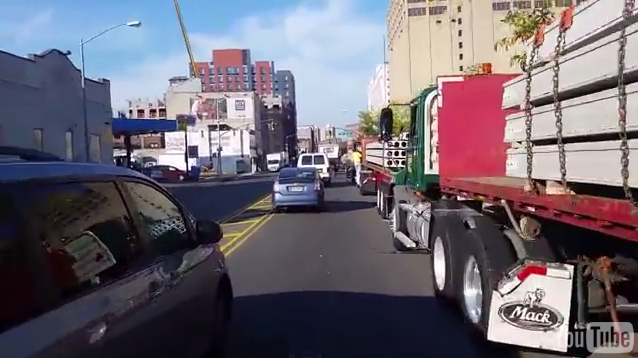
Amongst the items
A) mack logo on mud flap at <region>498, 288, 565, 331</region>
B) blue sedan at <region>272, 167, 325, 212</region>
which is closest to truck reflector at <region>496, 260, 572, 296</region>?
mack logo on mud flap at <region>498, 288, 565, 331</region>

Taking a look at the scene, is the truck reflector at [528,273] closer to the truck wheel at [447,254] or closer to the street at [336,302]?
the street at [336,302]

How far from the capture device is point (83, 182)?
4.12m

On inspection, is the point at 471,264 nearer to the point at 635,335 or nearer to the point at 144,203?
the point at 635,335

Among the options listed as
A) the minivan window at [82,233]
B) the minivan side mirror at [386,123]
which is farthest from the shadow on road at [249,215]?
the minivan window at [82,233]

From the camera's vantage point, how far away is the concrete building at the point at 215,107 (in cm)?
12444

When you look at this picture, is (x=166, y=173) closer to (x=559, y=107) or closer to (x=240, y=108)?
(x=240, y=108)

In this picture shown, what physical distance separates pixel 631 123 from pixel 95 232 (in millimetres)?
2860

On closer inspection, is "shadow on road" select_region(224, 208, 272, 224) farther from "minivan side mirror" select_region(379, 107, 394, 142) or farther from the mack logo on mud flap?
the mack logo on mud flap

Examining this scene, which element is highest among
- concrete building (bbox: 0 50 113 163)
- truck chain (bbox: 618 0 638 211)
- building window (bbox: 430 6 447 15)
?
building window (bbox: 430 6 447 15)

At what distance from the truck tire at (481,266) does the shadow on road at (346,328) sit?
1.00ft

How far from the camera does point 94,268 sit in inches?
155

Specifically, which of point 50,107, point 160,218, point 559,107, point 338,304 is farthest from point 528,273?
point 50,107

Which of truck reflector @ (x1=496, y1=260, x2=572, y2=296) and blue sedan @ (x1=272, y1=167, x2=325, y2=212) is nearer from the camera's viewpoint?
truck reflector @ (x1=496, y1=260, x2=572, y2=296)

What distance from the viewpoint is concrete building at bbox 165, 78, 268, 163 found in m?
124
